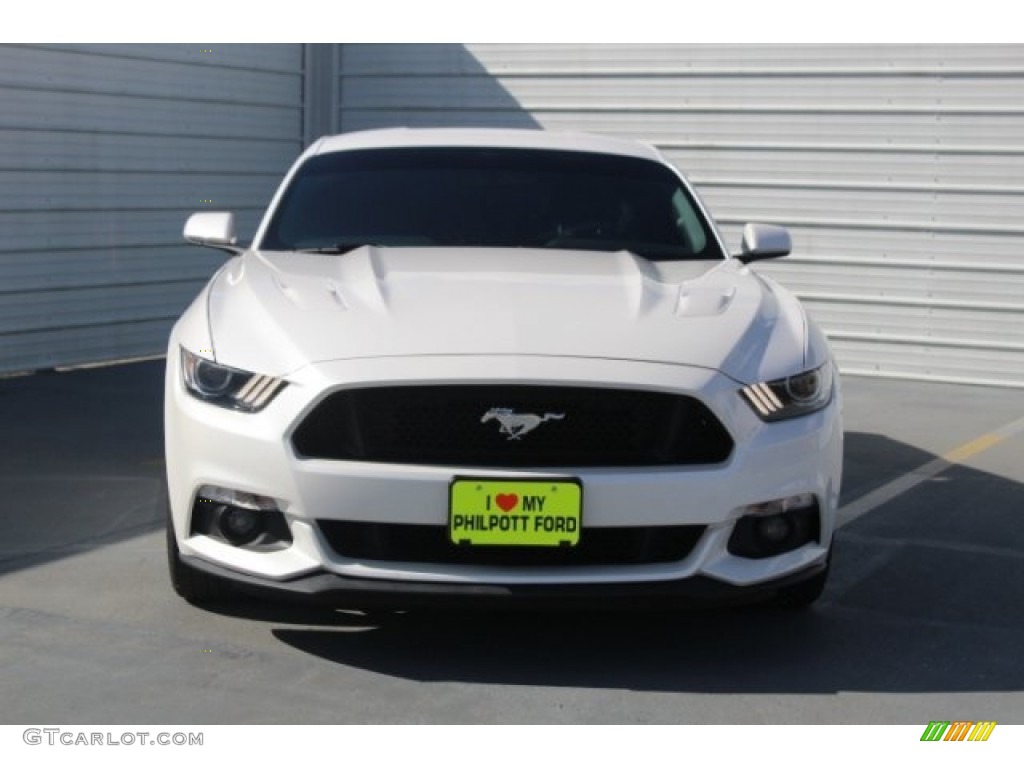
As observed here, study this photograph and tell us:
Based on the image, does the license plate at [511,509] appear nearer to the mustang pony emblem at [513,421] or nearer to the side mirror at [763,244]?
the mustang pony emblem at [513,421]

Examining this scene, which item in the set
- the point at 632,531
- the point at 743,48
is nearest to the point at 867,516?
the point at 632,531

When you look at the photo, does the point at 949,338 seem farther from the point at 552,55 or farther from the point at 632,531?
the point at 632,531

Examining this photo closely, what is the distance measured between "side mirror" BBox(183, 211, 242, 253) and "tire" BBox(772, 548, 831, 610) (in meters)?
2.40

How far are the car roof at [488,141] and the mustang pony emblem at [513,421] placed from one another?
242 centimetres

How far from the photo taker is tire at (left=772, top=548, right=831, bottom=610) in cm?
567

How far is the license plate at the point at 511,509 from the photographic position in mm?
4758

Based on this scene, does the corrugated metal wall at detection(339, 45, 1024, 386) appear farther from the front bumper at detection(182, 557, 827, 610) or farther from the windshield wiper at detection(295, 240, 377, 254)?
the front bumper at detection(182, 557, 827, 610)

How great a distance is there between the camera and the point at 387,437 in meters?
4.87

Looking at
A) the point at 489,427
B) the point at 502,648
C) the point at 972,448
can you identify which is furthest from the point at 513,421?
the point at 972,448

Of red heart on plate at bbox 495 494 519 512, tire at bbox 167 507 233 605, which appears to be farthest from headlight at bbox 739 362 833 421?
tire at bbox 167 507 233 605

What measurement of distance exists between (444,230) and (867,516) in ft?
7.49

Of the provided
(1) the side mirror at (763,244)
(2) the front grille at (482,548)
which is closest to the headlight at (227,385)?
(2) the front grille at (482,548)

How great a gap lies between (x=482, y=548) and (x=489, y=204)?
2.17 m
